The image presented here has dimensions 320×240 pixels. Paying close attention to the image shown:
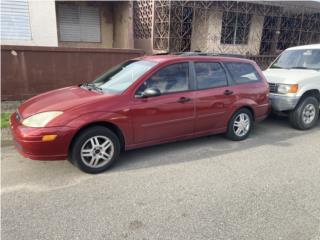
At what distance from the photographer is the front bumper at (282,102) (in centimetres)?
590

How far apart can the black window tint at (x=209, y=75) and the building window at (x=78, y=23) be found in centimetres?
927

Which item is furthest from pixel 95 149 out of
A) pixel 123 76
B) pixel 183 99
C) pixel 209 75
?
pixel 209 75

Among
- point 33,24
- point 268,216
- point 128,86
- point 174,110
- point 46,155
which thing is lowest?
point 268,216

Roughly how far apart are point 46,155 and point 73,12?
10316 millimetres

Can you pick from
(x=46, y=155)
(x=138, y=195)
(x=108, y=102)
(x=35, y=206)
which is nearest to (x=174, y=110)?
(x=108, y=102)

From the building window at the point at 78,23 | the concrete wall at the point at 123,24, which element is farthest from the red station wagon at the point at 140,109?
the building window at the point at 78,23

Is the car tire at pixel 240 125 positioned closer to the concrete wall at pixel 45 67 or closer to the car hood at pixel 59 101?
the car hood at pixel 59 101

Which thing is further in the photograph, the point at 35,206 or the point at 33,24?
the point at 33,24

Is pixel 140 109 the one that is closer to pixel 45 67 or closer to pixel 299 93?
pixel 299 93

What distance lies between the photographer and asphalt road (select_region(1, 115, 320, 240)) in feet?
8.97

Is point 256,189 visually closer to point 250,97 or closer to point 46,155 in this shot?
point 250,97

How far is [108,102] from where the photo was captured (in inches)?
154

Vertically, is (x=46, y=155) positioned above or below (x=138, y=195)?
above

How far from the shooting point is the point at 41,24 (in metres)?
9.27
